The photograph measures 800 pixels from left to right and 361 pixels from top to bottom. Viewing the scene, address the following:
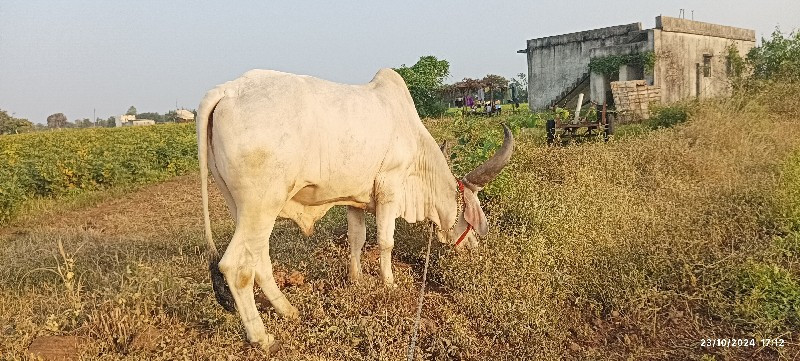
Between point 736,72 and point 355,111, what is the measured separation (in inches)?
731

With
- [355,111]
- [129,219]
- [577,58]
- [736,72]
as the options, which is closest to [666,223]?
[355,111]

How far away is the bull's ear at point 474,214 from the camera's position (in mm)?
4621

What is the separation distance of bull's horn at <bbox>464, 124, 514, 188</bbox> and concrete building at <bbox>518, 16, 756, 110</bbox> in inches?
458

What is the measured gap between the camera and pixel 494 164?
14.9 ft

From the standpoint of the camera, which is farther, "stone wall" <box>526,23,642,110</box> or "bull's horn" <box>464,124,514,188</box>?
"stone wall" <box>526,23,642,110</box>

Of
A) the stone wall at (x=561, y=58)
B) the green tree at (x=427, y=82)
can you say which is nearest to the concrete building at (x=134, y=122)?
the green tree at (x=427, y=82)

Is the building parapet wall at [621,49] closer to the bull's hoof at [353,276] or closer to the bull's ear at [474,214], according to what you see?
the bull's ear at [474,214]

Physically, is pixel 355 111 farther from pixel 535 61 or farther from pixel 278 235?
pixel 535 61

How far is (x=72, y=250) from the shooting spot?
532 cm

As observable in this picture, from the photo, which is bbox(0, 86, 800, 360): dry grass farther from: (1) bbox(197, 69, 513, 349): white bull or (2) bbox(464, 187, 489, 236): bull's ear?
(1) bbox(197, 69, 513, 349): white bull

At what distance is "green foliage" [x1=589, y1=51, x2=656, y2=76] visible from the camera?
1653 cm

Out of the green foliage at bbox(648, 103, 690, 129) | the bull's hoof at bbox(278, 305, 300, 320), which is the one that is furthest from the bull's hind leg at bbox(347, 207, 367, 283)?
the green foliage at bbox(648, 103, 690, 129)

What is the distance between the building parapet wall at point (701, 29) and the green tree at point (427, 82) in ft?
29.5

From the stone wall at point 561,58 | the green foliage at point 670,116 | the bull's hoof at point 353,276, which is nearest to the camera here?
the bull's hoof at point 353,276
